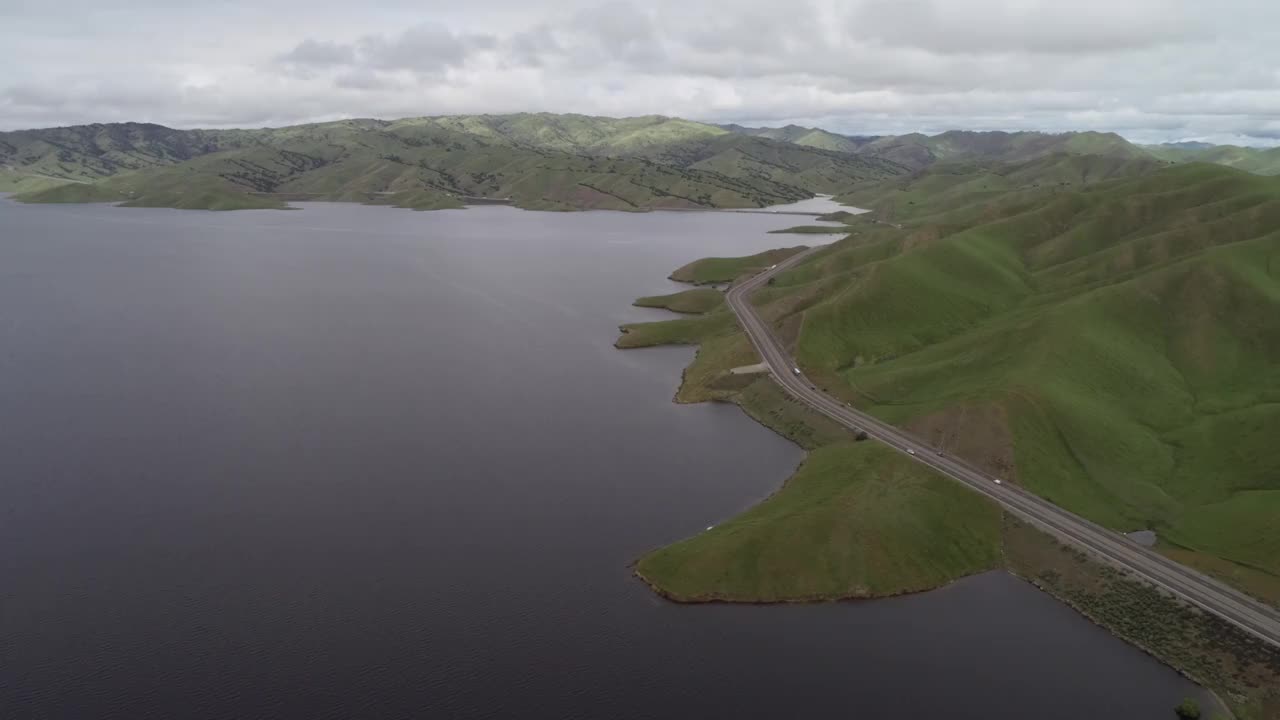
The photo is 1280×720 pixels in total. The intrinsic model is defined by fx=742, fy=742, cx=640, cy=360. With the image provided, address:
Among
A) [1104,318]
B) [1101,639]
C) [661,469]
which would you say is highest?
[1104,318]

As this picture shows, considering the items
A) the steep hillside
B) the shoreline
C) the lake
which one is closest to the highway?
the shoreline

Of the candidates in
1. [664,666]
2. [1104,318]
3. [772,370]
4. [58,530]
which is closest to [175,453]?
[58,530]

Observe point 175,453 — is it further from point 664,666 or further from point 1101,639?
point 1101,639

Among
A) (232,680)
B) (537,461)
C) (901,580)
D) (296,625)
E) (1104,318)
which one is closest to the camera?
(232,680)

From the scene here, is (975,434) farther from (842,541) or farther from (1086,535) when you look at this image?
(842,541)

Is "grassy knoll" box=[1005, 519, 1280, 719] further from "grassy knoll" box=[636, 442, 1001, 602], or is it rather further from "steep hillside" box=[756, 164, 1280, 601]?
"steep hillside" box=[756, 164, 1280, 601]

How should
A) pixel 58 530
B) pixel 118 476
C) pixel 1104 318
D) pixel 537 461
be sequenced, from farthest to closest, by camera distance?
pixel 1104 318 → pixel 537 461 → pixel 118 476 → pixel 58 530
